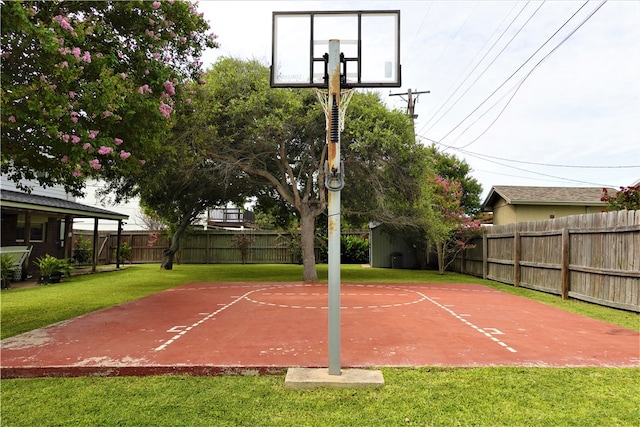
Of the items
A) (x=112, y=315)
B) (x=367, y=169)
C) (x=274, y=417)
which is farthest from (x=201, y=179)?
(x=274, y=417)

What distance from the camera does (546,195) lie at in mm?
21453

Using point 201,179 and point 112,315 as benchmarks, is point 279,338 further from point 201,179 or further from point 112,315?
point 201,179

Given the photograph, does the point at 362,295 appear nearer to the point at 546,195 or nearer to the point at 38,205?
the point at 38,205

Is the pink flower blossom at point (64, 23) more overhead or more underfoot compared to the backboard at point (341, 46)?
more overhead

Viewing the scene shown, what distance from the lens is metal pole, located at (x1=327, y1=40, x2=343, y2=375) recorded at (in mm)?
4848

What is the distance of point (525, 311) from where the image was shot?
9367mm

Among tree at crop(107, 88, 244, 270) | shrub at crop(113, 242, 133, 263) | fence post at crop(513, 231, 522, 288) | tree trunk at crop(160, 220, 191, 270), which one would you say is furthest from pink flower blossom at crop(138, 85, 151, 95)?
shrub at crop(113, 242, 133, 263)

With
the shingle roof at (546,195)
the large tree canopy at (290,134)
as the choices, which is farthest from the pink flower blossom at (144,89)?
the shingle roof at (546,195)

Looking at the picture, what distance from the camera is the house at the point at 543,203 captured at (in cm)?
2069

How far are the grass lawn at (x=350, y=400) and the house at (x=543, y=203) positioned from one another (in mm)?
16939

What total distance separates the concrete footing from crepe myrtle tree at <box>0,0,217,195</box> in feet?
15.1

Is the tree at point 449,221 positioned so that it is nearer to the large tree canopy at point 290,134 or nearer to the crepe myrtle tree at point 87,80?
the large tree canopy at point 290,134

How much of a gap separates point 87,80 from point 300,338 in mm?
5455

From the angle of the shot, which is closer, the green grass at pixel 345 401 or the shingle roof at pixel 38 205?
the green grass at pixel 345 401
